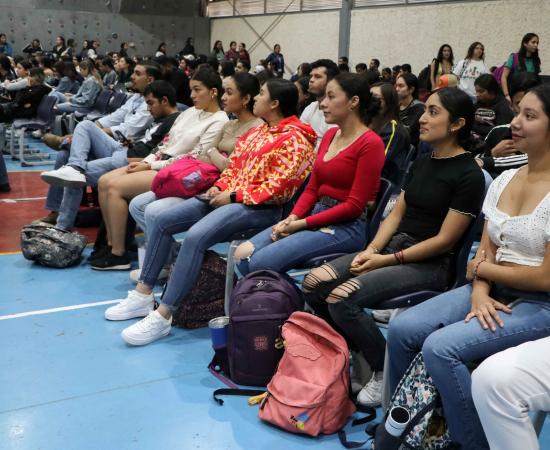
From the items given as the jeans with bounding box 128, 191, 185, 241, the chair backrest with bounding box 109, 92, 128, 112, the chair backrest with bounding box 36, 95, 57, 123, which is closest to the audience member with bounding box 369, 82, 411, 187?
the jeans with bounding box 128, 191, 185, 241

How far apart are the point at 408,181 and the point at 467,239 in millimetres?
364

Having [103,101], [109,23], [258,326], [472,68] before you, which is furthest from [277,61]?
[258,326]

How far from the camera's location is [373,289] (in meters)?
2.39

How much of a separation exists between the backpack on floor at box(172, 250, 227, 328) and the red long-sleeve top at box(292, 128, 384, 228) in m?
0.67

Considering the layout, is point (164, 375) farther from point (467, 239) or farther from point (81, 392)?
point (467, 239)

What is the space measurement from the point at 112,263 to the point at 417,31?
11154 mm

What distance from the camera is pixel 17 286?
394 cm

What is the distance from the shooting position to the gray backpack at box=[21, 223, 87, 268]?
4.27 metres

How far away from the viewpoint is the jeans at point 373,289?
7.88ft

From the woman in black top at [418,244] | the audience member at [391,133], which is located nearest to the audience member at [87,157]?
the audience member at [391,133]

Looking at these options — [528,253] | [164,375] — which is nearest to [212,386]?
[164,375]

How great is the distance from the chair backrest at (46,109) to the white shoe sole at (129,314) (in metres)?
5.16

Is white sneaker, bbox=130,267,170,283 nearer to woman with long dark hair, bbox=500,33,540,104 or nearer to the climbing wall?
woman with long dark hair, bbox=500,33,540,104

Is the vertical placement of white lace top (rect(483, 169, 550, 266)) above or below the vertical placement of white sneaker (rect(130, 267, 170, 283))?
above
